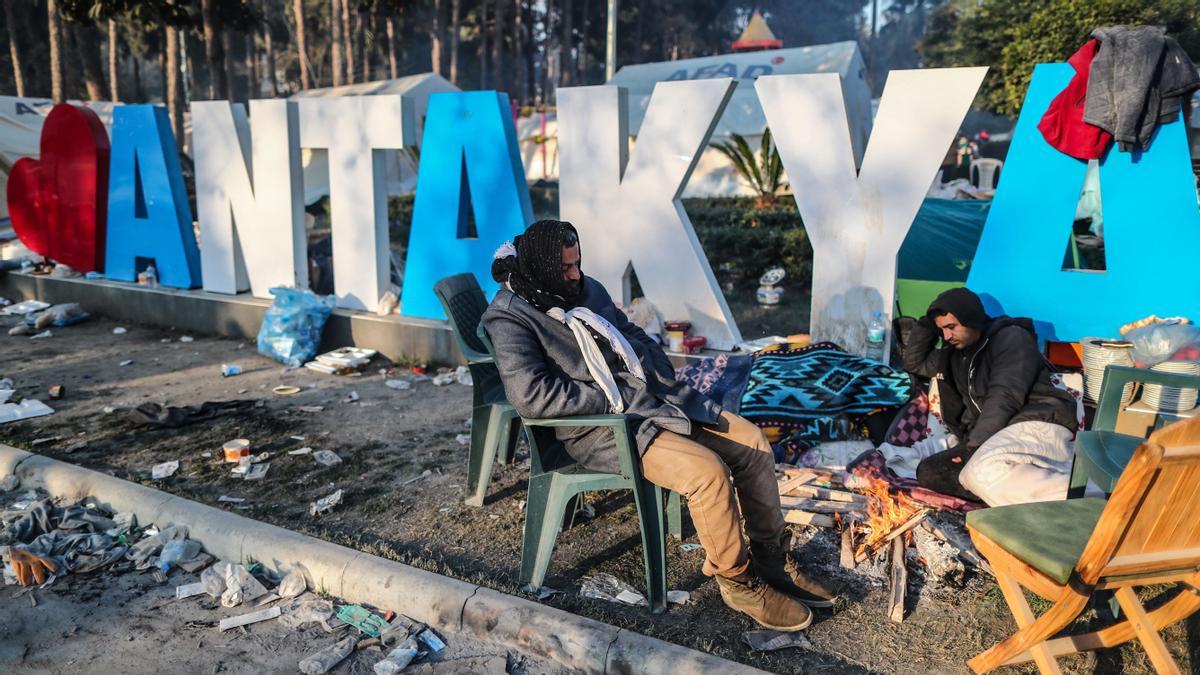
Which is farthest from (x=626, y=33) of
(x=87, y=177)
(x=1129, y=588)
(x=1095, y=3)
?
(x=1129, y=588)

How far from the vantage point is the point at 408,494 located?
4.82 meters

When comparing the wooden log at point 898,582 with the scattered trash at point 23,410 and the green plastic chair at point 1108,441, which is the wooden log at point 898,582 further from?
the scattered trash at point 23,410

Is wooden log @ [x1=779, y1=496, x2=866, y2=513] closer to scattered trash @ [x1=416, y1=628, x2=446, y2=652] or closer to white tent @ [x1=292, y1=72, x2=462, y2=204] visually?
scattered trash @ [x1=416, y1=628, x2=446, y2=652]

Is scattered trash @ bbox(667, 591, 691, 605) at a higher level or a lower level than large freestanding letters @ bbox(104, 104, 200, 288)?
lower

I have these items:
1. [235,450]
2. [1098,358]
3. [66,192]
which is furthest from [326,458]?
[66,192]

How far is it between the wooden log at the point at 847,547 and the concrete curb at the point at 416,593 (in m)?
1.03

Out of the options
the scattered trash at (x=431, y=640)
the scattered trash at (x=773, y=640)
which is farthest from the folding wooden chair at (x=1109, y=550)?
the scattered trash at (x=431, y=640)

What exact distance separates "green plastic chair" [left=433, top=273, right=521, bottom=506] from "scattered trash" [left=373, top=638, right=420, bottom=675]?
1277 millimetres

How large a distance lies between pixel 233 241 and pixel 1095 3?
15349 mm

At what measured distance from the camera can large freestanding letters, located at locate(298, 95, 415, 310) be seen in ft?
24.7

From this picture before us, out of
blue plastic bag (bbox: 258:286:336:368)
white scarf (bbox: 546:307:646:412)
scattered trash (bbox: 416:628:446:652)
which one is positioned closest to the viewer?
scattered trash (bbox: 416:628:446:652)

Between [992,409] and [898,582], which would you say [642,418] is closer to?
[898,582]

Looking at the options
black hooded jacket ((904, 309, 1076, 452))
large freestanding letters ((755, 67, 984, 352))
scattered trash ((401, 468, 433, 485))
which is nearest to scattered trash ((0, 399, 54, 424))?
scattered trash ((401, 468, 433, 485))

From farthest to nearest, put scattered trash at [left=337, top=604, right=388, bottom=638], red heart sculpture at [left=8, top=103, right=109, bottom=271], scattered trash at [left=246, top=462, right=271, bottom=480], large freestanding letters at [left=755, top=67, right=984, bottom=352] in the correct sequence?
red heart sculpture at [left=8, top=103, right=109, bottom=271] → large freestanding letters at [left=755, top=67, right=984, bottom=352] → scattered trash at [left=246, top=462, right=271, bottom=480] → scattered trash at [left=337, top=604, right=388, bottom=638]
